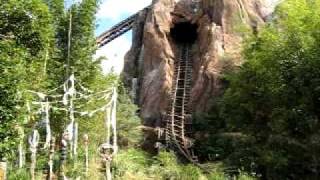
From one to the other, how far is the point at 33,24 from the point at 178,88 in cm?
1500

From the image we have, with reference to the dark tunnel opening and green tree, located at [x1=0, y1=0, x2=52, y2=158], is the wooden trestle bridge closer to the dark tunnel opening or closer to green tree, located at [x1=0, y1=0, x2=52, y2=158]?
the dark tunnel opening

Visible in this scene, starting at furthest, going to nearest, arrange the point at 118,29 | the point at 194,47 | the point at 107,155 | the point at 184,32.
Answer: the point at 118,29
the point at 184,32
the point at 194,47
the point at 107,155

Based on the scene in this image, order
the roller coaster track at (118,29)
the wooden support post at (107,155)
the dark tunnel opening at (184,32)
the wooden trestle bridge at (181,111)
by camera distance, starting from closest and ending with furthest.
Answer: the wooden support post at (107,155)
the wooden trestle bridge at (181,111)
the dark tunnel opening at (184,32)
the roller coaster track at (118,29)

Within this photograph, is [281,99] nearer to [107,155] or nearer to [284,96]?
[284,96]

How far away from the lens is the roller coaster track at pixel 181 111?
864 inches

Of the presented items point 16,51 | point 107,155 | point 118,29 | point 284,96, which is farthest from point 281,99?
point 118,29

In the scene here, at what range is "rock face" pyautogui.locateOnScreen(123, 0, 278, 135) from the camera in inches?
939

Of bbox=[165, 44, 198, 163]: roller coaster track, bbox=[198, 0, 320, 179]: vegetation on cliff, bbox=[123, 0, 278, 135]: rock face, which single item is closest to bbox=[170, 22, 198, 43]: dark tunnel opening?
bbox=[123, 0, 278, 135]: rock face

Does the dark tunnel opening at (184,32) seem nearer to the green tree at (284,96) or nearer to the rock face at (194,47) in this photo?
the rock face at (194,47)

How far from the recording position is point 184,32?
28.3 m

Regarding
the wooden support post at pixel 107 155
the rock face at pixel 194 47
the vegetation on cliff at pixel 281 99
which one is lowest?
the wooden support post at pixel 107 155

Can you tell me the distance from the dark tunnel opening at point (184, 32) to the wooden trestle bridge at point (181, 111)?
1.44 feet

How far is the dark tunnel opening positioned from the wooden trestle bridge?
0.44 meters

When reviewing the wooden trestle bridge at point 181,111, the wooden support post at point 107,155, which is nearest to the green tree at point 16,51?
the wooden support post at point 107,155
